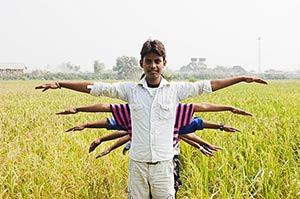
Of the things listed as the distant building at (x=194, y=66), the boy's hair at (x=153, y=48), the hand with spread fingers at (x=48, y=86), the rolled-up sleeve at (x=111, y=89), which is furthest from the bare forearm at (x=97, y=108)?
the distant building at (x=194, y=66)

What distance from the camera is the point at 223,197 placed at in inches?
105

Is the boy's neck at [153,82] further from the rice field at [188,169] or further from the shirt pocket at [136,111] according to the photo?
the rice field at [188,169]

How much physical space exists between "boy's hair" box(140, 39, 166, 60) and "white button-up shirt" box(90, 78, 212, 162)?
17cm

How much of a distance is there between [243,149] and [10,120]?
4376 mm

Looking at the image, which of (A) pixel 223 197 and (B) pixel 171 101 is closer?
(B) pixel 171 101

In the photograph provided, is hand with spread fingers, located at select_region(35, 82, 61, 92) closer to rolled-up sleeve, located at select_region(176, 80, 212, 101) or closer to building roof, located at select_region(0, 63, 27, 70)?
rolled-up sleeve, located at select_region(176, 80, 212, 101)

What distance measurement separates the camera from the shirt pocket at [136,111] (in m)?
2.13

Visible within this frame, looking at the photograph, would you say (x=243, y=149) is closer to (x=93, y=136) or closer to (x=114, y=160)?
(x=114, y=160)

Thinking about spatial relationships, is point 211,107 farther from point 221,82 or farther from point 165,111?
point 165,111

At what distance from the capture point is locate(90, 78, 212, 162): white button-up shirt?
2119 mm

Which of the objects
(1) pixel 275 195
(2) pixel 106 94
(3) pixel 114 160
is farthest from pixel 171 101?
(3) pixel 114 160

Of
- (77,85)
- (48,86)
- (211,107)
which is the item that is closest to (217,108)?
(211,107)

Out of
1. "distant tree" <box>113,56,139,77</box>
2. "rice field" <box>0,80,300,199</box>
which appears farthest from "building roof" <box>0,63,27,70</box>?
"rice field" <box>0,80,300,199</box>

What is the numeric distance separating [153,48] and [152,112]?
0.35 meters
